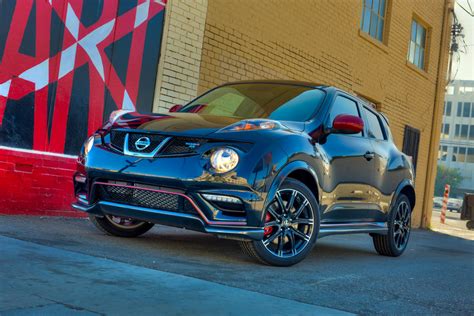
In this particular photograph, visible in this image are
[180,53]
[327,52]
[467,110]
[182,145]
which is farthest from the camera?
[467,110]

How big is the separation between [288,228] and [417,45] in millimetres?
13105

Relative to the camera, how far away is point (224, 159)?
4.48 metres

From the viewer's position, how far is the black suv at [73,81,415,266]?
14.6 feet

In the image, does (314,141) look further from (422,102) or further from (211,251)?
(422,102)

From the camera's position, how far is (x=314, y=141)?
17.1 ft

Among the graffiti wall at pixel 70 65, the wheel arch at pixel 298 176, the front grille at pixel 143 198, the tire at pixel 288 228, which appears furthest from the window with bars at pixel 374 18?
the front grille at pixel 143 198

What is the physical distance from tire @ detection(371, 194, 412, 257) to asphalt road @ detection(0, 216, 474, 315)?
171mm

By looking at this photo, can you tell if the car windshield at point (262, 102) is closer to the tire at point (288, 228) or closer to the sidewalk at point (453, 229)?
the tire at point (288, 228)

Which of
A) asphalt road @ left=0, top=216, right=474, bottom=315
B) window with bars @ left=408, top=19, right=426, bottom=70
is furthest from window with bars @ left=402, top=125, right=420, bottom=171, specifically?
asphalt road @ left=0, top=216, right=474, bottom=315

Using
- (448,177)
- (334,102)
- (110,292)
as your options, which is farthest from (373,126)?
(448,177)

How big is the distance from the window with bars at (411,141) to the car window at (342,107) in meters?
9.94

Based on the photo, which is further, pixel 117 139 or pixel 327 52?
pixel 327 52

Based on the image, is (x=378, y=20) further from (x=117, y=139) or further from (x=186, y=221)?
(x=186, y=221)

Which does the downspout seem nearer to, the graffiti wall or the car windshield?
the graffiti wall
